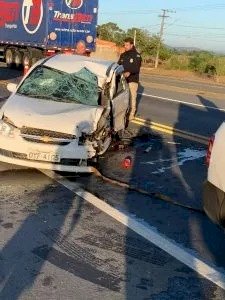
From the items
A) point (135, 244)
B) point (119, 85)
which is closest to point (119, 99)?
point (119, 85)

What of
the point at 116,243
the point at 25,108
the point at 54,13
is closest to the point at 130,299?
the point at 116,243

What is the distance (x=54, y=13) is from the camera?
25234 millimetres

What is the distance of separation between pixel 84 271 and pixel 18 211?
5.39ft

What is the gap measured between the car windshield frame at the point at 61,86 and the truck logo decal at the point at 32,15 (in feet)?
57.0

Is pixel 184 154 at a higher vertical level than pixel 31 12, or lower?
lower

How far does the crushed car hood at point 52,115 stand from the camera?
737 cm

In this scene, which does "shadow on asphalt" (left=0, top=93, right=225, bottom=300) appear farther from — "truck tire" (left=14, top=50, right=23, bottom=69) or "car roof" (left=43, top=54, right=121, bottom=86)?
"truck tire" (left=14, top=50, right=23, bottom=69)

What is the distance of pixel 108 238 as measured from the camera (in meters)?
5.24

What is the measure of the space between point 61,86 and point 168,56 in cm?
5656

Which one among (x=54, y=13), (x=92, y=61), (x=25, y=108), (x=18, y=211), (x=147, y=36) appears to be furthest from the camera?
(x=147, y=36)

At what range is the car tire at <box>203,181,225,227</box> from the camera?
14.5 feet

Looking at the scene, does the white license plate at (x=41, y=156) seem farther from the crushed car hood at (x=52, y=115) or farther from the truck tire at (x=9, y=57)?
the truck tire at (x=9, y=57)

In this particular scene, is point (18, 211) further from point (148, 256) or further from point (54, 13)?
point (54, 13)

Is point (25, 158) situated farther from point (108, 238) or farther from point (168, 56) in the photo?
point (168, 56)
